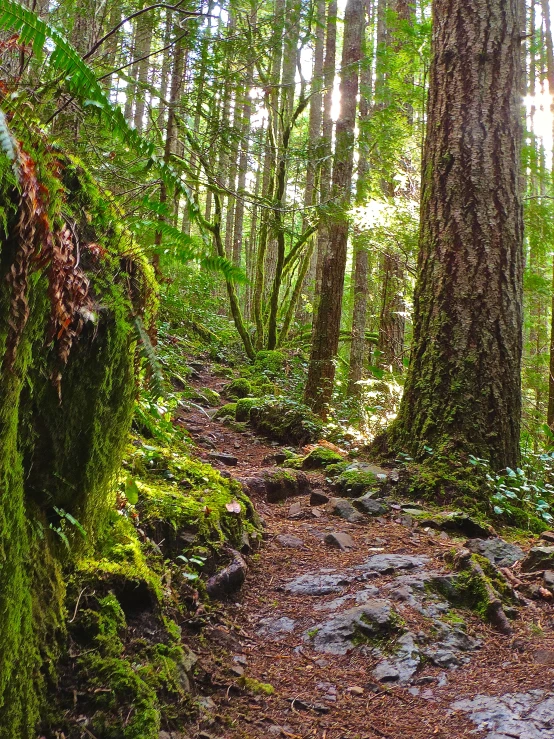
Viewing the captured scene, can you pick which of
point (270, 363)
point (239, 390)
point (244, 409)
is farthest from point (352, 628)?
point (270, 363)

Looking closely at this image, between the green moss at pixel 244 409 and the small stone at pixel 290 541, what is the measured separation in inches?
172

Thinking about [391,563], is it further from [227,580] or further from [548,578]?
[227,580]

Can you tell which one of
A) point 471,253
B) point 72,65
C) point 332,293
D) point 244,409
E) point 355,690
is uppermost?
point 332,293

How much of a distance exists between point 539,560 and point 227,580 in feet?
6.67

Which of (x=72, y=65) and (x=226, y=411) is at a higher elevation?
(x=72, y=65)

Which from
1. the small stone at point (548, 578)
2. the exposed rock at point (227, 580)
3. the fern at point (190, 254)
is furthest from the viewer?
the small stone at point (548, 578)

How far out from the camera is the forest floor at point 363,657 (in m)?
2.14

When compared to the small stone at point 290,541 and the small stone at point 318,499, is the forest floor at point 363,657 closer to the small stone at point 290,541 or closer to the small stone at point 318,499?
the small stone at point 290,541

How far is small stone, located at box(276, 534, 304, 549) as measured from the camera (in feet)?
13.1

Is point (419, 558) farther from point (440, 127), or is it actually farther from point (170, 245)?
point (440, 127)

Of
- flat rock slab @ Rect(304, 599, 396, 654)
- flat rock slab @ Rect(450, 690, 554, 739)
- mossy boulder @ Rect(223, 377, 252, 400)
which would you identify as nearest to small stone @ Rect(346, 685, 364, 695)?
flat rock slab @ Rect(304, 599, 396, 654)

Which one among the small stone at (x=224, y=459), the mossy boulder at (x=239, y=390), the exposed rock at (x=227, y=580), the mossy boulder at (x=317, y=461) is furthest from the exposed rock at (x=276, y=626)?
the mossy boulder at (x=239, y=390)

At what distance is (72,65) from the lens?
2.10 m

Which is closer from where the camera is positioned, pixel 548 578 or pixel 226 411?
pixel 548 578
